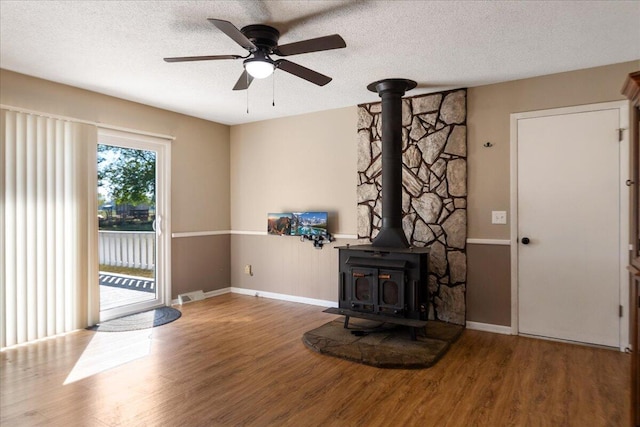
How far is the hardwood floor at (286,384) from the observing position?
2248 mm

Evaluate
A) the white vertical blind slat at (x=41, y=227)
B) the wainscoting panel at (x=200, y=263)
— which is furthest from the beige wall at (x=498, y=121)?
the white vertical blind slat at (x=41, y=227)

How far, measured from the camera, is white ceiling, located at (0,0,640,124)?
2.40 metres

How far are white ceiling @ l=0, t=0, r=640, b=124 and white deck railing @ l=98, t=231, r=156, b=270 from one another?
1.59 m

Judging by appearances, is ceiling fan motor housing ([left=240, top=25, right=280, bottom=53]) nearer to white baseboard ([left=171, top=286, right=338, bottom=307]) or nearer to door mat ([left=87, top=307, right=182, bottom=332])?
door mat ([left=87, top=307, right=182, bottom=332])

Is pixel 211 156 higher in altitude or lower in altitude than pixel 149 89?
lower

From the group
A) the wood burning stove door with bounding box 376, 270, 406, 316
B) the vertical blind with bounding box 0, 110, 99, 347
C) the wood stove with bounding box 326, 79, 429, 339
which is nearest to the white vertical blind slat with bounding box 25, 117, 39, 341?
the vertical blind with bounding box 0, 110, 99, 347

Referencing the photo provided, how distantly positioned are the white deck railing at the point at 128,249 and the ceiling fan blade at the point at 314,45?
2.97 metres

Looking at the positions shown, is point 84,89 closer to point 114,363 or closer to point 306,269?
point 114,363

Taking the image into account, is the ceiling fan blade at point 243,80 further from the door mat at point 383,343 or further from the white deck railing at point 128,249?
the white deck railing at point 128,249

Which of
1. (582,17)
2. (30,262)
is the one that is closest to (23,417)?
(30,262)

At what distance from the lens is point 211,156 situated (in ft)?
17.9

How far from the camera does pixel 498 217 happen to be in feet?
12.4

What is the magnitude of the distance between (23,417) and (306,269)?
321 centimetres

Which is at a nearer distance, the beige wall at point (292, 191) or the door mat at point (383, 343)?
the door mat at point (383, 343)
